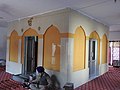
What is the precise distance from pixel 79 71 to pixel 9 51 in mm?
4358

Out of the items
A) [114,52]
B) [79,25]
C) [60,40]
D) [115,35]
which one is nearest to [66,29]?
[60,40]

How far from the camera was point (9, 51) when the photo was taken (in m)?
8.29

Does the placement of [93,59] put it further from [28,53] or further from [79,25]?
[28,53]

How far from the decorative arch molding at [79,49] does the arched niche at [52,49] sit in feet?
2.11

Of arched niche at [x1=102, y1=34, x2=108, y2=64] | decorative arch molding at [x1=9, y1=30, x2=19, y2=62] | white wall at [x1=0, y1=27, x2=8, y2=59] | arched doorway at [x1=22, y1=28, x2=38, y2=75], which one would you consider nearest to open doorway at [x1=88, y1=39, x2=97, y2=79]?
arched niche at [x1=102, y1=34, x2=108, y2=64]

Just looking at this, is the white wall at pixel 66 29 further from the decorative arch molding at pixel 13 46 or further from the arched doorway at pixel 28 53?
the decorative arch molding at pixel 13 46

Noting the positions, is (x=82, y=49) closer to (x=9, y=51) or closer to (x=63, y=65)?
(x=63, y=65)

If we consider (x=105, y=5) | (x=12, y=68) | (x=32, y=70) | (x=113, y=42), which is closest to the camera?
(x=105, y=5)

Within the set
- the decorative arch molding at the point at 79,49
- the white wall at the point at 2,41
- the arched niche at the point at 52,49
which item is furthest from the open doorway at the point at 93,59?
the white wall at the point at 2,41

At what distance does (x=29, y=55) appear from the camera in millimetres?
7277

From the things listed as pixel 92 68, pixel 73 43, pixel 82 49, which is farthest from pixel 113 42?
pixel 73 43

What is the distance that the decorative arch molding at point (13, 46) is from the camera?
766cm

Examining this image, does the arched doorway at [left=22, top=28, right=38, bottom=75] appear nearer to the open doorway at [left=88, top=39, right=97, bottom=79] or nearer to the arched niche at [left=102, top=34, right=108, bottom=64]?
the open doorway at [left=88, top=39, right=97, bottom=79]

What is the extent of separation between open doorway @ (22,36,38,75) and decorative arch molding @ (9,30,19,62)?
2.37ft
